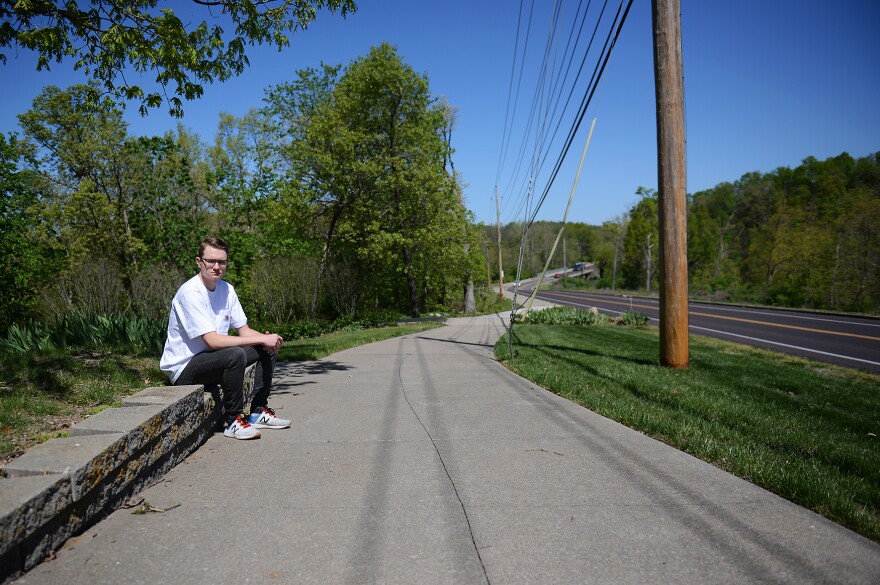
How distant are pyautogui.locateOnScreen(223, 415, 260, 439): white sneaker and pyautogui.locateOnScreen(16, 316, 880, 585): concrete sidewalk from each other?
0.09 metres

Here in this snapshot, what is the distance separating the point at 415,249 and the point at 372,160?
4814 millimetres

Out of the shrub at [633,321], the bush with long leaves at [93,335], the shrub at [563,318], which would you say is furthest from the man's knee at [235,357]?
the shrub at [633,321]

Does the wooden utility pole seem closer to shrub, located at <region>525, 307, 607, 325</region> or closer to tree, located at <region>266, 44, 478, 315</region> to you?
shrub, located at <region>525, 307, 607, 325</region>

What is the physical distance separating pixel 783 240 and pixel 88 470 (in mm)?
47732

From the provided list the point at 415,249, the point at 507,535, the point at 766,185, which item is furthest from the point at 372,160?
the point at 766,185

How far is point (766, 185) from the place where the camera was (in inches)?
2704

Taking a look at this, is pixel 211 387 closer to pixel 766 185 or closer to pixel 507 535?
pixel 507 535

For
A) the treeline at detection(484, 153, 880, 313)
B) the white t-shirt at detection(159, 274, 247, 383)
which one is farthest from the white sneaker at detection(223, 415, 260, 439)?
the treeline at detection(484, 153, 880, 313)

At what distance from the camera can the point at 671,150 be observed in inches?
317

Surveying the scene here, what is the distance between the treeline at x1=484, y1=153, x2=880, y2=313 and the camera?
1271 inches

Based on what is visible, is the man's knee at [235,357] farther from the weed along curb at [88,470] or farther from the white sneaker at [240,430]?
the white sneaker at [240,430]

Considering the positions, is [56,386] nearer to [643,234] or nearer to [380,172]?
[380,172]

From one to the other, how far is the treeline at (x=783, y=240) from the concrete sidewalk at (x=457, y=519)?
113ft

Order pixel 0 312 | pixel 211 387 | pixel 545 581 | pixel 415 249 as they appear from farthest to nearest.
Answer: pixel 415 249
pixel 0 312
pixel 211 387
pixel 545 581
